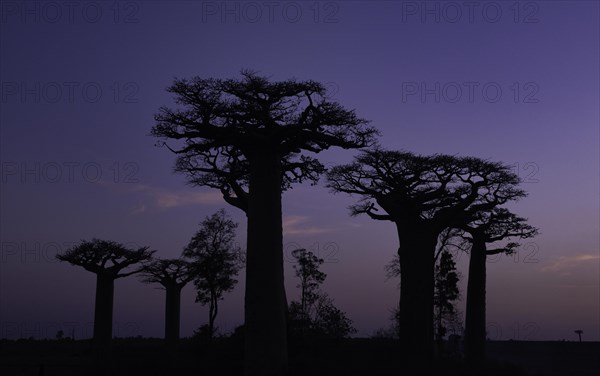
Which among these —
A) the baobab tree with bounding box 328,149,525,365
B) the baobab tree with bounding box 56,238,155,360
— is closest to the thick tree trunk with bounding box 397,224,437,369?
the baobab tree with bounding box 328,149,525,365

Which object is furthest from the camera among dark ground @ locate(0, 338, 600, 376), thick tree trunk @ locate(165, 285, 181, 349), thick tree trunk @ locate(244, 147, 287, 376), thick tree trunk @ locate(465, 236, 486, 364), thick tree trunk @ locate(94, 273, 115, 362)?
thick tree trunk @ locate(165, 285, 181, 349)

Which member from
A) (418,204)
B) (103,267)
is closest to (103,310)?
(103,267)

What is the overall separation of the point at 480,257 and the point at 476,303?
171 cm

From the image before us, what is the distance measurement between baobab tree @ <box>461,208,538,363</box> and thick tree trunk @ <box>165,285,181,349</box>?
12.0 m

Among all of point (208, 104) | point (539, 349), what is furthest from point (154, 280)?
point (539, 349)

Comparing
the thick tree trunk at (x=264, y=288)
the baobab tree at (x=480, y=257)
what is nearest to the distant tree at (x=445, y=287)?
the baobab tree at (x=480, y=257)

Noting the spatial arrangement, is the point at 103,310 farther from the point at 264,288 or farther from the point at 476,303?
the point at 264,288

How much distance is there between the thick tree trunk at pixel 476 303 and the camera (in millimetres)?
25781

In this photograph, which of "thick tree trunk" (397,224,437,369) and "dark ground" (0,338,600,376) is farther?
"thick tree trunk" (397,224,437,369)

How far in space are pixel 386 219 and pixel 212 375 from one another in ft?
25.8

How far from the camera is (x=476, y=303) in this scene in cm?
2630

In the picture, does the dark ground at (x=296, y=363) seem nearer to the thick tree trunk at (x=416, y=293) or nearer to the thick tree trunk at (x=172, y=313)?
the thick tree trunk at (x=416, y=293)

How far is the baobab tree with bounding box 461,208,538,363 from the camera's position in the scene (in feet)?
85.5

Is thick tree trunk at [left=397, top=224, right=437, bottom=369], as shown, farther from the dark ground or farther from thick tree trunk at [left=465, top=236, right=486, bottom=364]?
thick tree trunk at [left=465, top=236, right=486, bottom=364]
